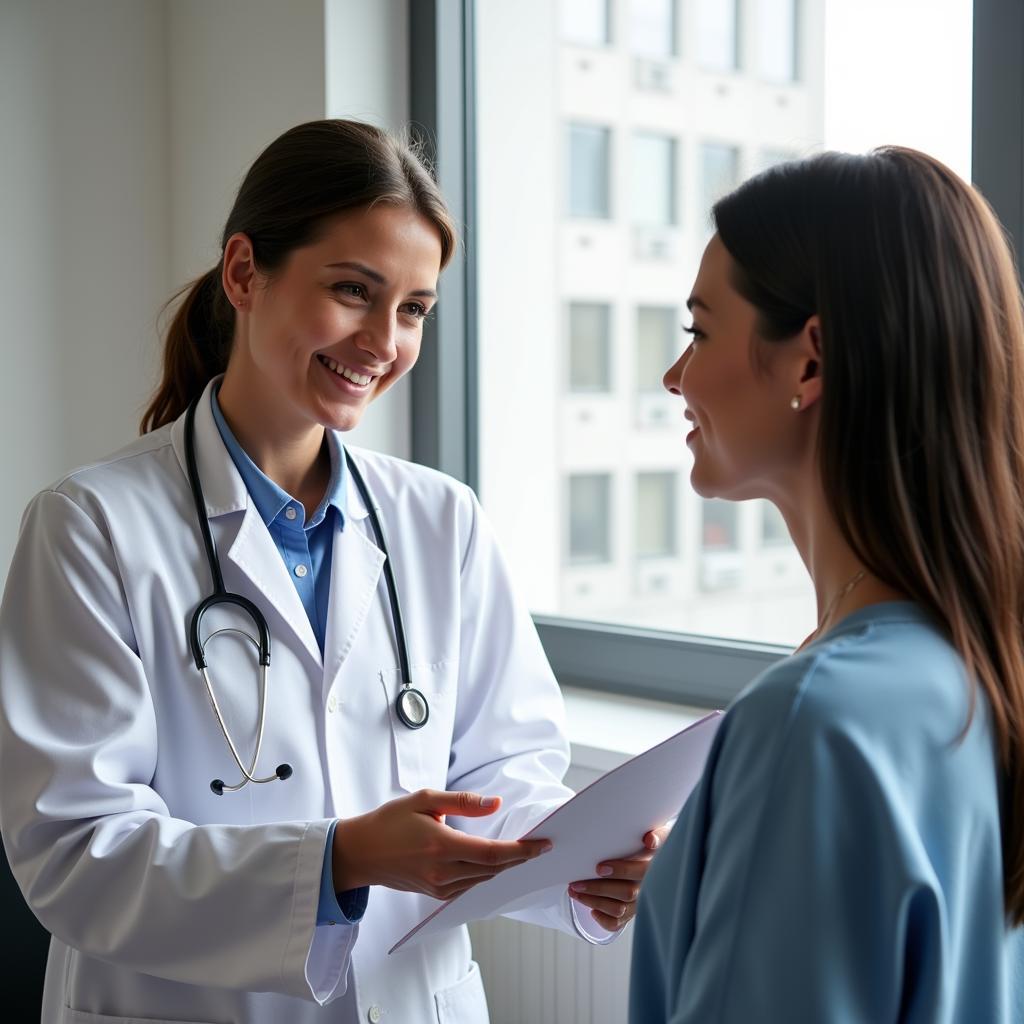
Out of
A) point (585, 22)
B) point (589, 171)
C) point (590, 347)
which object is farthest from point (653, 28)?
point (590, 347)

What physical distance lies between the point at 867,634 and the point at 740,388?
22cm

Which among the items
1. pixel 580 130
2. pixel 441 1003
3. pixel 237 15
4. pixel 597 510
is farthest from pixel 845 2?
pixel 441 1003

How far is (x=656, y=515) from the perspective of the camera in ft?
9.65

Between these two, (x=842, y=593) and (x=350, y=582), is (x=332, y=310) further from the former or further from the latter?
(x=842, y=593)

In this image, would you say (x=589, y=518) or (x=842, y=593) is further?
(x=589, y=518)

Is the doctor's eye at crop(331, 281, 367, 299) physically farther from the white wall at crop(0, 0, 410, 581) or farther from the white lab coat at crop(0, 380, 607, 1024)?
the white wall at crop(0, 0, 410, 581)

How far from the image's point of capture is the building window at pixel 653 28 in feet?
8.16

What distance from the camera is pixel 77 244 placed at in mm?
2227

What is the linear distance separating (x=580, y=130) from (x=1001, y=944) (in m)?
2.24

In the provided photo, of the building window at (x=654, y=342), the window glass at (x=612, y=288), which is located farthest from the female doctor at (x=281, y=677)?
the building window at (x=654, y=342)

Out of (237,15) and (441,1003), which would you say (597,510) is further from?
(441,1003)

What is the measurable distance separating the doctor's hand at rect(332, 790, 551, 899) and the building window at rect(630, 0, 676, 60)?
1991 mm

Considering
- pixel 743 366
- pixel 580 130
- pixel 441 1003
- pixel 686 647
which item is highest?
pixel 580 130

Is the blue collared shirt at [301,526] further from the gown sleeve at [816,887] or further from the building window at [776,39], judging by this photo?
the building window at [776,39]
